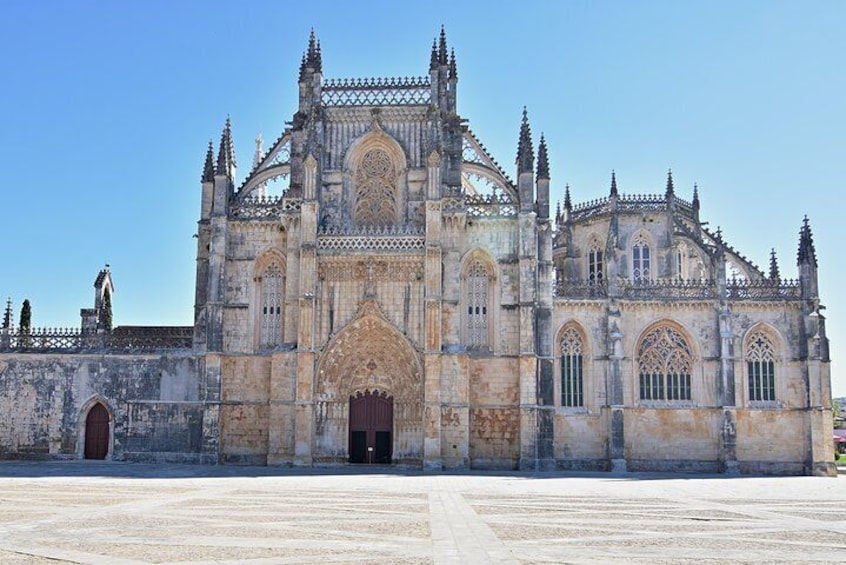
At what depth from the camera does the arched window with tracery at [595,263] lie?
49500 mm

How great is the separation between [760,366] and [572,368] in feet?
30.1

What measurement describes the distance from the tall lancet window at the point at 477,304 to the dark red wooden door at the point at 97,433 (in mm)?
17611

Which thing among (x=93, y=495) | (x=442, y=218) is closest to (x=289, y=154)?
(x=442, y=218)

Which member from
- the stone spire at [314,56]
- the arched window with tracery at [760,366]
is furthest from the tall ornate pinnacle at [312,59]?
the arched window with tracery at [760,366]

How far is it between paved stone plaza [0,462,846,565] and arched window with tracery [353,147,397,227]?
1546 cm

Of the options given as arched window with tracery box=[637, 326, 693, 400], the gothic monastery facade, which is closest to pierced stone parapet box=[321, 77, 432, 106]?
the gothic monastery facade

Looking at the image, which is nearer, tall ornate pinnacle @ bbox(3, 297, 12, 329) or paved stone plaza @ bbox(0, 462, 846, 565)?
paved stone plaza @ bbox(0, 462, 846, 565)

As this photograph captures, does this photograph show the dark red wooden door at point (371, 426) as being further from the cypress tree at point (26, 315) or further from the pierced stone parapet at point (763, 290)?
the cypress tree at point (26, 315)

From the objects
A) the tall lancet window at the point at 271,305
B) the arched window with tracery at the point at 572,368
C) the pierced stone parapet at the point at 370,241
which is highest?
the pierced stone parapet at the point at 370,241

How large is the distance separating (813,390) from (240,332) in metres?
27.5

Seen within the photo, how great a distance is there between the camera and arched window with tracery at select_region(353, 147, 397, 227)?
1703 inches

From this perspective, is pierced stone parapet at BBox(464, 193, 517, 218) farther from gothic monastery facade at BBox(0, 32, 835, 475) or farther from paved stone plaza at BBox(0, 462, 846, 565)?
paved stone plaza at BBox(0, 462, 846, 565)

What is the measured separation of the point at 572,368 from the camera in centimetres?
4278

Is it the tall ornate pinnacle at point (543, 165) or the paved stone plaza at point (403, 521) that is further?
the tall ornate pinnacle at point (543, 165)
